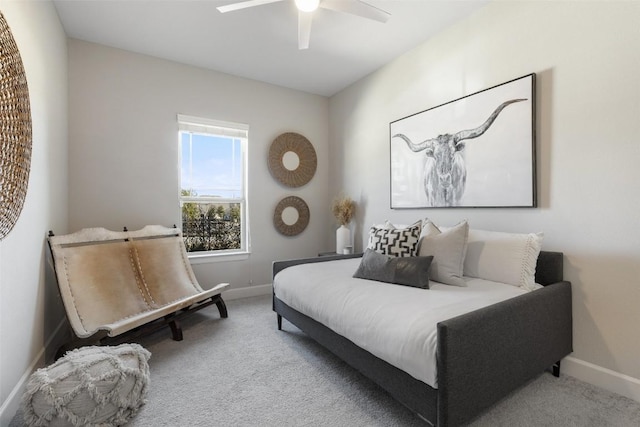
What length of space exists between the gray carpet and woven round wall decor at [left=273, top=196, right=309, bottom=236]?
182 centimetres

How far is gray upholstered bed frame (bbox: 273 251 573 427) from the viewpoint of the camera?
4.09 ft

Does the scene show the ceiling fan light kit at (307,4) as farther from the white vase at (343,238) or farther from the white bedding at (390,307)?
the white vase at (343,238)

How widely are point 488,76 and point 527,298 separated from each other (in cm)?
179

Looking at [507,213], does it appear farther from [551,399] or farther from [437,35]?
[437,35]

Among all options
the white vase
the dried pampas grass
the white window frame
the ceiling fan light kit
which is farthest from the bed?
the ceiling fan light kit

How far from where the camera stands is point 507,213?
2330 mm

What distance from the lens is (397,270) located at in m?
2.07

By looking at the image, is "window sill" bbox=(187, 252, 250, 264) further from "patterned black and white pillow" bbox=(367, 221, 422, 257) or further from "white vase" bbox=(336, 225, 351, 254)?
"patterned black and white pillow" bbox=(367, 221, 422, 257)

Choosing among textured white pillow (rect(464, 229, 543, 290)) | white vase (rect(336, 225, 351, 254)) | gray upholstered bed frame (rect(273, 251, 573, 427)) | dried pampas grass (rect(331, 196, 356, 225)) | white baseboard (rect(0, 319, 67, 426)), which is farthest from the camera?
dried pampas grass (rect(331, 196, 356, 225))

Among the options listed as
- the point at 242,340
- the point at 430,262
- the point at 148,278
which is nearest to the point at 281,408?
the point at 242,340

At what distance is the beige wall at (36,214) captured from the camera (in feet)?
5.15

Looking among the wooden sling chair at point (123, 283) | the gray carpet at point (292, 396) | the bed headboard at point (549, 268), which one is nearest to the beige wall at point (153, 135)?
the wooden sling chair at point (123, 283)

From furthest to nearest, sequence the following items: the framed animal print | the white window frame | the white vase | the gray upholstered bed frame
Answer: the white vase < the white window frame < the framed animal print < the gray upholstered bed frame

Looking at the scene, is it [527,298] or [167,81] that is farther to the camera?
[167,81]
